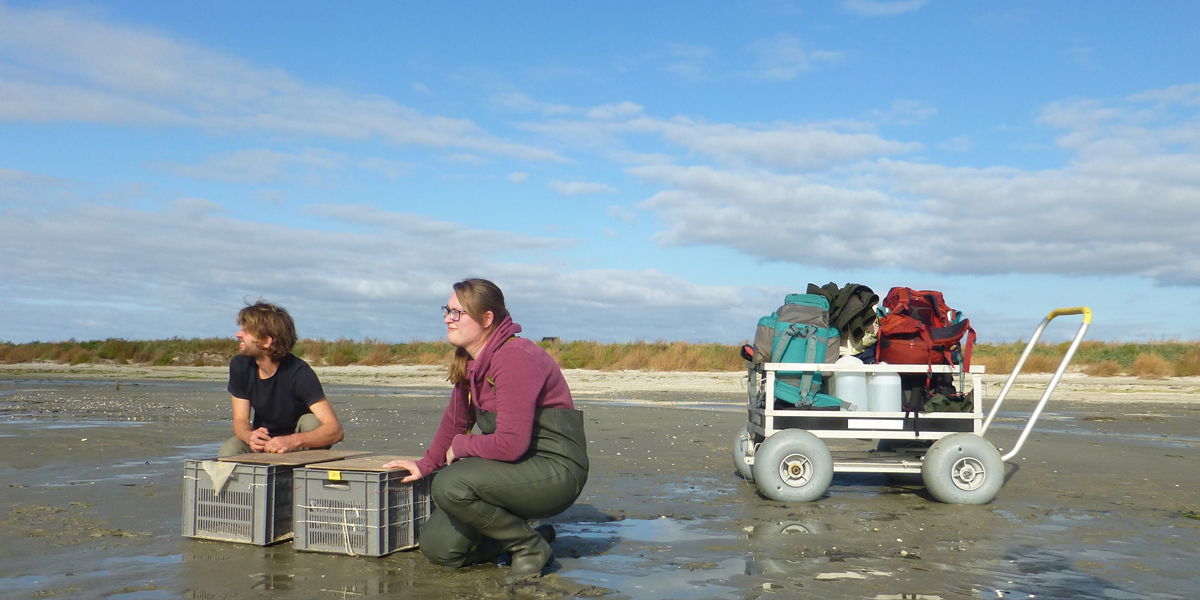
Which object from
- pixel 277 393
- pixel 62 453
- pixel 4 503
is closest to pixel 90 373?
pixel 62 453

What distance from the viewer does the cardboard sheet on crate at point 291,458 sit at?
5.40 meters

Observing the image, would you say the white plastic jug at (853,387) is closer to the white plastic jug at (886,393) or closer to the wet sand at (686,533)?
the white plastic jug at (886,393)

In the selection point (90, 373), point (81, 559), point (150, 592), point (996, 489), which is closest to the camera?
point (150, 592)

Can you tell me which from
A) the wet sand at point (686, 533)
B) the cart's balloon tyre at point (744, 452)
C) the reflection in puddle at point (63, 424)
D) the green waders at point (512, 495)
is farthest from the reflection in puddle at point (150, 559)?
the reflection in puddle at point (63, 424)

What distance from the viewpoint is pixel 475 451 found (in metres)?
4.84

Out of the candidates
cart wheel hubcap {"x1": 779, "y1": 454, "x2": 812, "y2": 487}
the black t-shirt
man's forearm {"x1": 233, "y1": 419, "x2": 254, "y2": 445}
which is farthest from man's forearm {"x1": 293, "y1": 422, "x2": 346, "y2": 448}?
cart wheel hubcap {"x1": 779, "y1": 454, "x2": 812, "y2": 487}

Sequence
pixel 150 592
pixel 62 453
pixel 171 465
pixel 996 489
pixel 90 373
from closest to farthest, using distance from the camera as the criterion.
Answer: pixel 150 592
pixel 996 489
pixel 171 465
pixel 62 453
pixel 90 373

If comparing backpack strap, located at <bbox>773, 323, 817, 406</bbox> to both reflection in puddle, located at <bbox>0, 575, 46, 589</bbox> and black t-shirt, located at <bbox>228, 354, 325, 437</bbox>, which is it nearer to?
black t-shirt, located at <bbox>228, 354, 325, 437</bbox>

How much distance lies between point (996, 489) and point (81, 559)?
7297 millimetres

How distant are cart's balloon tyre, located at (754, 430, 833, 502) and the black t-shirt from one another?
398 centimetres

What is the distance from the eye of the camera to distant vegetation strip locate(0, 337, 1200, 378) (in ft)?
103

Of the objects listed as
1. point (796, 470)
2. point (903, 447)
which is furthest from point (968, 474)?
point (796, 470)

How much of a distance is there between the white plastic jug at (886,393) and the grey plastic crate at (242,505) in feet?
17.3

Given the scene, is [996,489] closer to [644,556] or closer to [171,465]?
[644,556]
